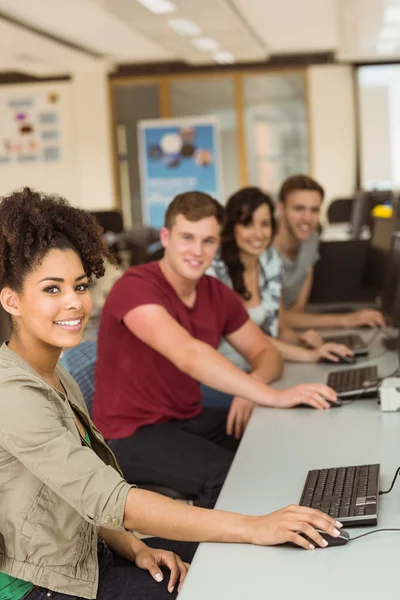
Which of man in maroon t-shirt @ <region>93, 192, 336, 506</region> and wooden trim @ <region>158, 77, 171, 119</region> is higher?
wooden trim @ <region>158, 77, 171, 119</region>

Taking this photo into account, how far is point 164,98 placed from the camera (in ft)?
35.6

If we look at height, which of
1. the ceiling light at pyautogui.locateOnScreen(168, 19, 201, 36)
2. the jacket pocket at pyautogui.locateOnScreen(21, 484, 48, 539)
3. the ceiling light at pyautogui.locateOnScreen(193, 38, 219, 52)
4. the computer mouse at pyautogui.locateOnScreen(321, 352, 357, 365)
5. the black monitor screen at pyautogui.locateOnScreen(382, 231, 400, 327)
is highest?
the ceiling light at pyautogui.locateOnScreen(193, 38, 219, 52)

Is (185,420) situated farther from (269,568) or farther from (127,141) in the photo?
(127,141)

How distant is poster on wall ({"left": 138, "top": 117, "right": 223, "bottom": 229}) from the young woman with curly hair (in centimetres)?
900

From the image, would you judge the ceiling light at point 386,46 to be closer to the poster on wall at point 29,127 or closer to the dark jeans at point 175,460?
the poster on wall at point 29,127

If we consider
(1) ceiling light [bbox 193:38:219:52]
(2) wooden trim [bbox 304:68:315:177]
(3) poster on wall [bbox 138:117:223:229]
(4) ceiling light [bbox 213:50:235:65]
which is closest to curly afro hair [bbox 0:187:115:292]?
(1) ceiling light [bbox 193:38:219:52]

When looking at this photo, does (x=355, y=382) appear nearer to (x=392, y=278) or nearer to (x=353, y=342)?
(x=353, y=342)

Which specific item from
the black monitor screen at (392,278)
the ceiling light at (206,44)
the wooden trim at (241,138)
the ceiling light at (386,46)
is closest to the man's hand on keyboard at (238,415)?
the black monitor screen at (392,278)

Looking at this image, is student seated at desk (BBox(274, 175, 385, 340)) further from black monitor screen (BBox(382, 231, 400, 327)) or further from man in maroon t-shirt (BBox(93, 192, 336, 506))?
man in maroon t-shirt (BBox(93, 192, 336, 506))

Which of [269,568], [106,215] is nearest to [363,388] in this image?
[269,568]

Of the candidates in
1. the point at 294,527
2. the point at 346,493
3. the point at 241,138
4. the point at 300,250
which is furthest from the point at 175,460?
the point at 241,138

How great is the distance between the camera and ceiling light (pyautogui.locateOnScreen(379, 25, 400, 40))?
797 cm

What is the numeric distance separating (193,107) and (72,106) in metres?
1.57

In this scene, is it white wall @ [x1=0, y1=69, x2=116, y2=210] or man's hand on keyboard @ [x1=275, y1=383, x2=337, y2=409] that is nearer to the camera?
man's hand on keyboard @ [x1=275, y1=383, x2=337, y2=409]
